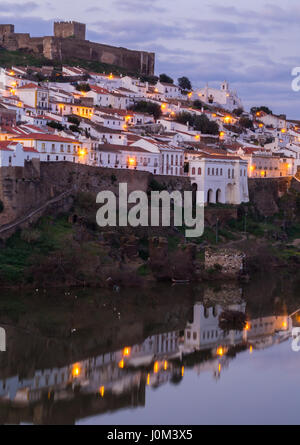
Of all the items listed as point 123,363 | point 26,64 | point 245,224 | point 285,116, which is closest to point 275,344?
point 123,363

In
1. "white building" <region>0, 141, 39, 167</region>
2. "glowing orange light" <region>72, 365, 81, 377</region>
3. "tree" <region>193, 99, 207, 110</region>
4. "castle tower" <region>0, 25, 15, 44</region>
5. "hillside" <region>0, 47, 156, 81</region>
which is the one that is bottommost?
"glowing orange light" <region>72, 365, 81, 377</region>

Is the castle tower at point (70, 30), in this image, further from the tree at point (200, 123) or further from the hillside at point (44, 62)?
the tree at point (200, 123)

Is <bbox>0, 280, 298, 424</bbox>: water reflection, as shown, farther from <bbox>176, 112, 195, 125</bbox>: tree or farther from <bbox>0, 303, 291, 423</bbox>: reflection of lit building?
<bbox>176, 112, 195, 125</bbox>: tree

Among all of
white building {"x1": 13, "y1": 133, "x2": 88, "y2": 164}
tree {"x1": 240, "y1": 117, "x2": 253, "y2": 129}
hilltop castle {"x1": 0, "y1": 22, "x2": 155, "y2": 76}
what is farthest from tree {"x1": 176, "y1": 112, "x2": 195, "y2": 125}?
white building {"x1": 13, "y1": 133, "x2": 88, "y2": 164}

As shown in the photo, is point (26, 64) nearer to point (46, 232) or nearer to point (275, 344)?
point (46, 232)

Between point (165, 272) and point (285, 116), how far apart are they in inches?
2077

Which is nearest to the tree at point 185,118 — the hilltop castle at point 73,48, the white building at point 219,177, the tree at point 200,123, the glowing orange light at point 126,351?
the tree at point 200,123

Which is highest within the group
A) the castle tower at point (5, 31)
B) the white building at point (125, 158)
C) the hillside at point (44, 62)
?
the castle tower at point (5, 31)

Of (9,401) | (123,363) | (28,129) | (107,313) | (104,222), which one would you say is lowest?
(9,401)

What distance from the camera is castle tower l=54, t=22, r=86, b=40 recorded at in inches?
3327

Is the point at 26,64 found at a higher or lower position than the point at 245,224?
higher

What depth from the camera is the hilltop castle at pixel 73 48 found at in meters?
80.9

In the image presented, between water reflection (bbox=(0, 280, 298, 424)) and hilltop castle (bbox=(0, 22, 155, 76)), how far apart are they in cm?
5307

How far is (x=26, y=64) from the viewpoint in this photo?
75.6 m
